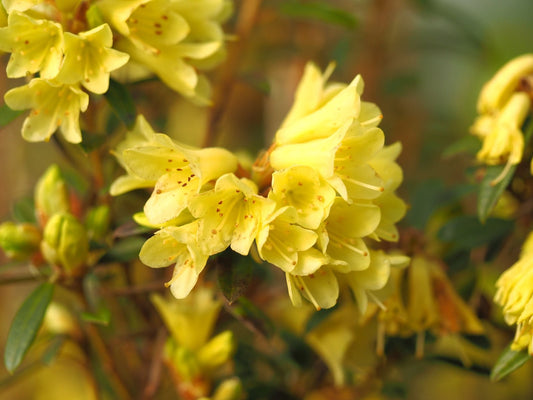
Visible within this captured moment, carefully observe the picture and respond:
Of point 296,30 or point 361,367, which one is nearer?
point 361,367

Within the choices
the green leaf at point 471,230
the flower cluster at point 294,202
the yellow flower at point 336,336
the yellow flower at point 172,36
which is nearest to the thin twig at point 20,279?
the flower cluster at point 294,202

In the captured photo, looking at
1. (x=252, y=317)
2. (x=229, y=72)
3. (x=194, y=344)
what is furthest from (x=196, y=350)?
(x=229, y=72)

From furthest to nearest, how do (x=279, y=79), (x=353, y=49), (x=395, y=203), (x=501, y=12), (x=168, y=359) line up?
(x=501, y=12), (x=279, y=79), (x=353, y=49), (x=168, y=359), (x=395, y=203)

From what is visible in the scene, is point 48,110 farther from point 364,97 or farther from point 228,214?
point 364,97

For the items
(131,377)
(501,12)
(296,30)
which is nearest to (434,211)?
(131,377)

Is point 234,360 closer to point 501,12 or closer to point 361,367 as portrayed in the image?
point 361,367

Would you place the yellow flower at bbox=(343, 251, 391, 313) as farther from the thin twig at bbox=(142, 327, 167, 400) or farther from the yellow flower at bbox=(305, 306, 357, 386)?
the thin twig at bbox=(142, 327, 167, 400)
